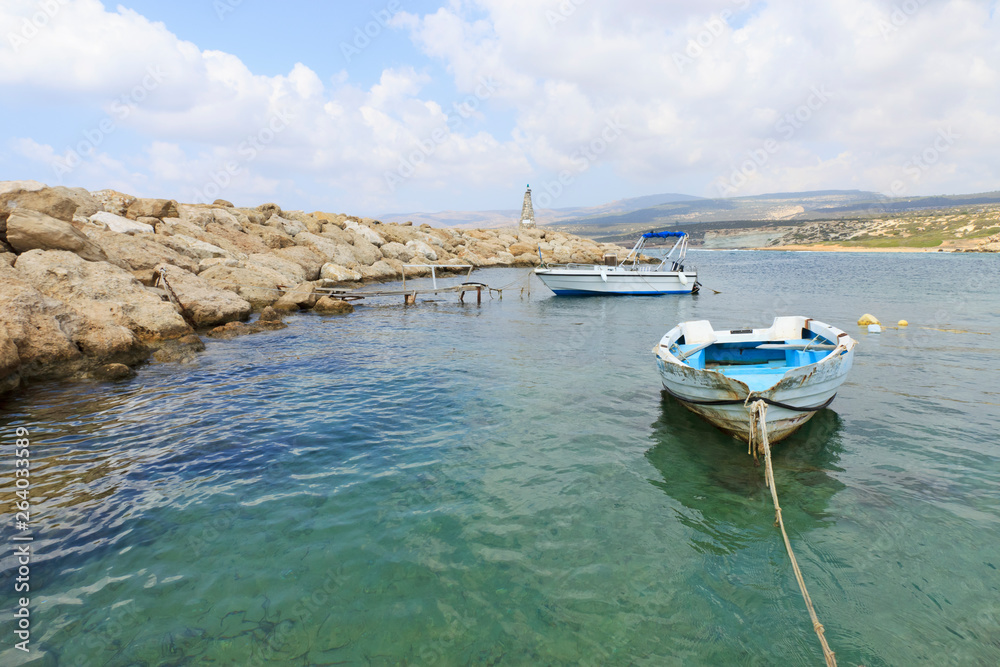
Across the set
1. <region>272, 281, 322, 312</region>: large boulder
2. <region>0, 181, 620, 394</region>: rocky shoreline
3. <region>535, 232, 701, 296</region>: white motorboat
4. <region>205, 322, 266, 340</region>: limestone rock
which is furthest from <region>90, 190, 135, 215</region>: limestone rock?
<region>535, 232, 701, 296</region>: white motorboat

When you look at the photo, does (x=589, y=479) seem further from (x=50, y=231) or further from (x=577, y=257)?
(x=577, y=257)

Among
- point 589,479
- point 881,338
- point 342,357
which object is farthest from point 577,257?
point 589,479

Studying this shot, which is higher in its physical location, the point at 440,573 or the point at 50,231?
the point at 50,231

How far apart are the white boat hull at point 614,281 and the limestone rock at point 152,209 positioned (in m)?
25.9

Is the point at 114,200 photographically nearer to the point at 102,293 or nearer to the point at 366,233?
the point at 366,233

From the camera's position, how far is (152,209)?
30391mm

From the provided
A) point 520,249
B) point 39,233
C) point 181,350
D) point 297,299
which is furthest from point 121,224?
point 520,249

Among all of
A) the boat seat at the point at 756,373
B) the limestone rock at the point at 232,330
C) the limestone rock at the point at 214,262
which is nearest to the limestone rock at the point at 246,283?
the limestone rock at the point at 214,262

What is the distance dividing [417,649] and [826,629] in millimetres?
3928

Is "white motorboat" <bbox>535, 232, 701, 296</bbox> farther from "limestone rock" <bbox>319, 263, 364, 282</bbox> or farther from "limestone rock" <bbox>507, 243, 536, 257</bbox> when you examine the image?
"limestone rock" <bbox>507, 243, 536, 257</bbox>

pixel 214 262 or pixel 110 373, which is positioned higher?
pixel 214 262

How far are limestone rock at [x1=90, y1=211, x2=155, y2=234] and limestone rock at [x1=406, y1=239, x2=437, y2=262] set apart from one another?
885 inches

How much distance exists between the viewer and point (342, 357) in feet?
49.0

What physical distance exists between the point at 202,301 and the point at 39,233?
5.23m
